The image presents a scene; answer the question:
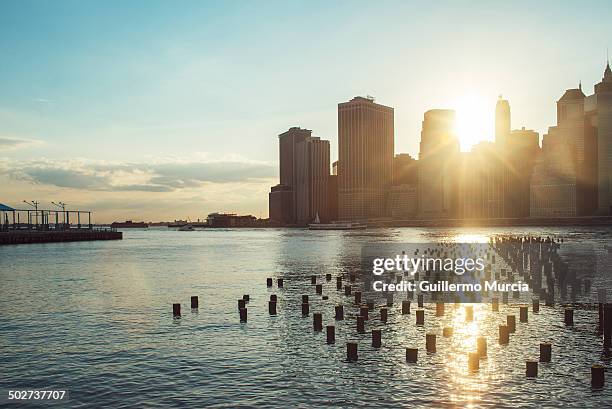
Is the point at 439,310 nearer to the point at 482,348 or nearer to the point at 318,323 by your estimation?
the point at 318,323

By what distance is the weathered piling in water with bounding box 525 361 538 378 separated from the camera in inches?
862

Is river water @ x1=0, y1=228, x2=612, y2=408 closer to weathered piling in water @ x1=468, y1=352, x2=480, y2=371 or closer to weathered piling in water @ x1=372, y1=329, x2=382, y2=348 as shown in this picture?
weathered piling in water @ x1=468, y1=352, x2=480, y2=371

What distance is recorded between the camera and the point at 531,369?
22.0m

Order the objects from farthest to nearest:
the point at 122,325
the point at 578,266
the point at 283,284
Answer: the point at 578,266
the point at 283,284
the point at 122,325

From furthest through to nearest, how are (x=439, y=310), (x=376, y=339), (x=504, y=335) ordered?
(x=439, y=310), (x=504, y=335), (x=376, y=339)

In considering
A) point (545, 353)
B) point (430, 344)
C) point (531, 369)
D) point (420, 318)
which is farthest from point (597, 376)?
point (420, 318)

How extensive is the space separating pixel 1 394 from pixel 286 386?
10.4m

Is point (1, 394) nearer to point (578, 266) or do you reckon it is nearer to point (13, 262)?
point (578, 266)

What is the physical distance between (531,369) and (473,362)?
2.23m

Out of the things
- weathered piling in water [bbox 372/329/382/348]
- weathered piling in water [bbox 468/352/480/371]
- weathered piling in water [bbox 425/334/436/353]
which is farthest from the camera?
weathered piling in water [bbox 372/329/382/348]

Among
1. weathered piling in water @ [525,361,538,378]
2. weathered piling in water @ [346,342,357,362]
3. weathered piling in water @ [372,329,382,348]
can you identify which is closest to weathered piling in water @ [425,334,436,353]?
weathered piling in water @ [372,329,382,348]

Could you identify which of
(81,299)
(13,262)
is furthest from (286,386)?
(13,262)

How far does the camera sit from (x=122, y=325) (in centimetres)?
3425

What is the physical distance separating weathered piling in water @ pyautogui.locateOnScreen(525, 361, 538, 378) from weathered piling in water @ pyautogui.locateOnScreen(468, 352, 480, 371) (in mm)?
1903
